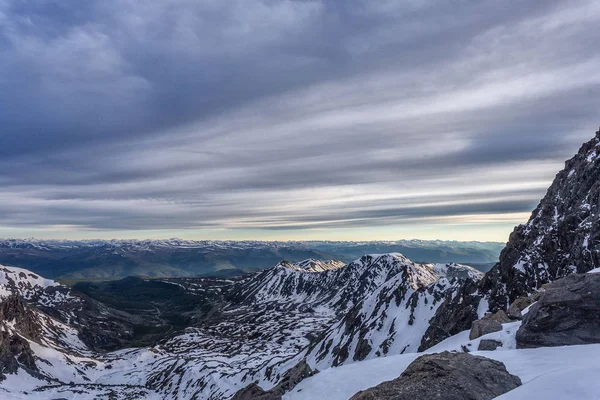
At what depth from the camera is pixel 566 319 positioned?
938 inches

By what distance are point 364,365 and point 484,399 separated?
17.3m

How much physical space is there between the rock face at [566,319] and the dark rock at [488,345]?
183cm

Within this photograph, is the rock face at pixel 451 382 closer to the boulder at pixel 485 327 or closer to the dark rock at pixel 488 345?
the dark rock at pixel 488 345

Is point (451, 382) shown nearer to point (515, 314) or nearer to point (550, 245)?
point (515, 314)

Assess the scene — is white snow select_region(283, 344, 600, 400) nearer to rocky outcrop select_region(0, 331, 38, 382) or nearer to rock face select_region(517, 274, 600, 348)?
rock face select_region(517, 274, 600, 348)

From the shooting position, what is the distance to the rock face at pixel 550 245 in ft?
175

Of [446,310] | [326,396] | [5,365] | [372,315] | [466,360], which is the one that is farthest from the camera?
[5,365]

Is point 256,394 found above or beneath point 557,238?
beneath

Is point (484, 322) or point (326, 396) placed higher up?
point (484, 322)

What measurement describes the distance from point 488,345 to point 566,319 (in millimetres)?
5657

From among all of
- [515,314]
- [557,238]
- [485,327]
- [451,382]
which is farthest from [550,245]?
[451,382]

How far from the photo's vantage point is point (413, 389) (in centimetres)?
1702

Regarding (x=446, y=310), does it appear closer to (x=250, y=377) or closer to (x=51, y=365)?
(x=250, y=377)

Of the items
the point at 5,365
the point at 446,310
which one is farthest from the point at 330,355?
the point at 5,365
